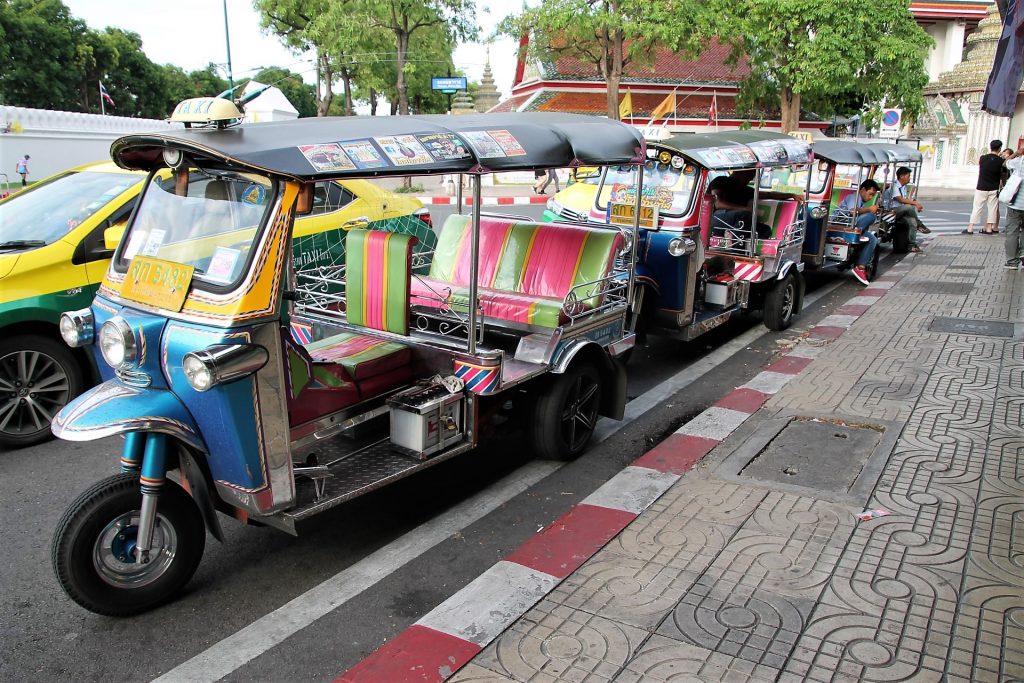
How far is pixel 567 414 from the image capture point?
520 centimetres

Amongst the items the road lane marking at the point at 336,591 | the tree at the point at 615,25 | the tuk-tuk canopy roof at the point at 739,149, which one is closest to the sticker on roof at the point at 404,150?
the road lane marking at the point at 336,591

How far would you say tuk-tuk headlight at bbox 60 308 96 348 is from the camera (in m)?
3.70

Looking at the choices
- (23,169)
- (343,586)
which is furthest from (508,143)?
(23,169)

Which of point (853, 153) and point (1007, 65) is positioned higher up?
point (1007, 65)

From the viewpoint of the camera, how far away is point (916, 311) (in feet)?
31.2

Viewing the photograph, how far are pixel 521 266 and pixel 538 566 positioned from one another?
9.01 feet

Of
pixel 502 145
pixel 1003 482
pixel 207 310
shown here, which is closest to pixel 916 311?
pixel 1003 482

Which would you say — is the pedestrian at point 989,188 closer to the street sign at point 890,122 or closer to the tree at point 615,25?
the street sign at point 890,122

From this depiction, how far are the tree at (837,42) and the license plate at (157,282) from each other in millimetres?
21419

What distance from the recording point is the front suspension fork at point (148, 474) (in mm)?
3332

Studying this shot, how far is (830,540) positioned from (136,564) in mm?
3379

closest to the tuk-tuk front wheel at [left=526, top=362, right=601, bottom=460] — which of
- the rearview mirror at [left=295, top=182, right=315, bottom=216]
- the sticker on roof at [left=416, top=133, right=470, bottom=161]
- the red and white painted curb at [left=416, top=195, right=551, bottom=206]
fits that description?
the sticker on roof at [left=416, top=133, right=470, bottom=161]

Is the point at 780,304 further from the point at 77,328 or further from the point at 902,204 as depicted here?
the point at 902,204

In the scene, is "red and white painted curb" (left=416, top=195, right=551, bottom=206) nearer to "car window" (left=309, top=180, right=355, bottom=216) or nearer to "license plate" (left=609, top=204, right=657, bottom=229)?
"car window" (left=309, top=180, right=355, bottom=216)
